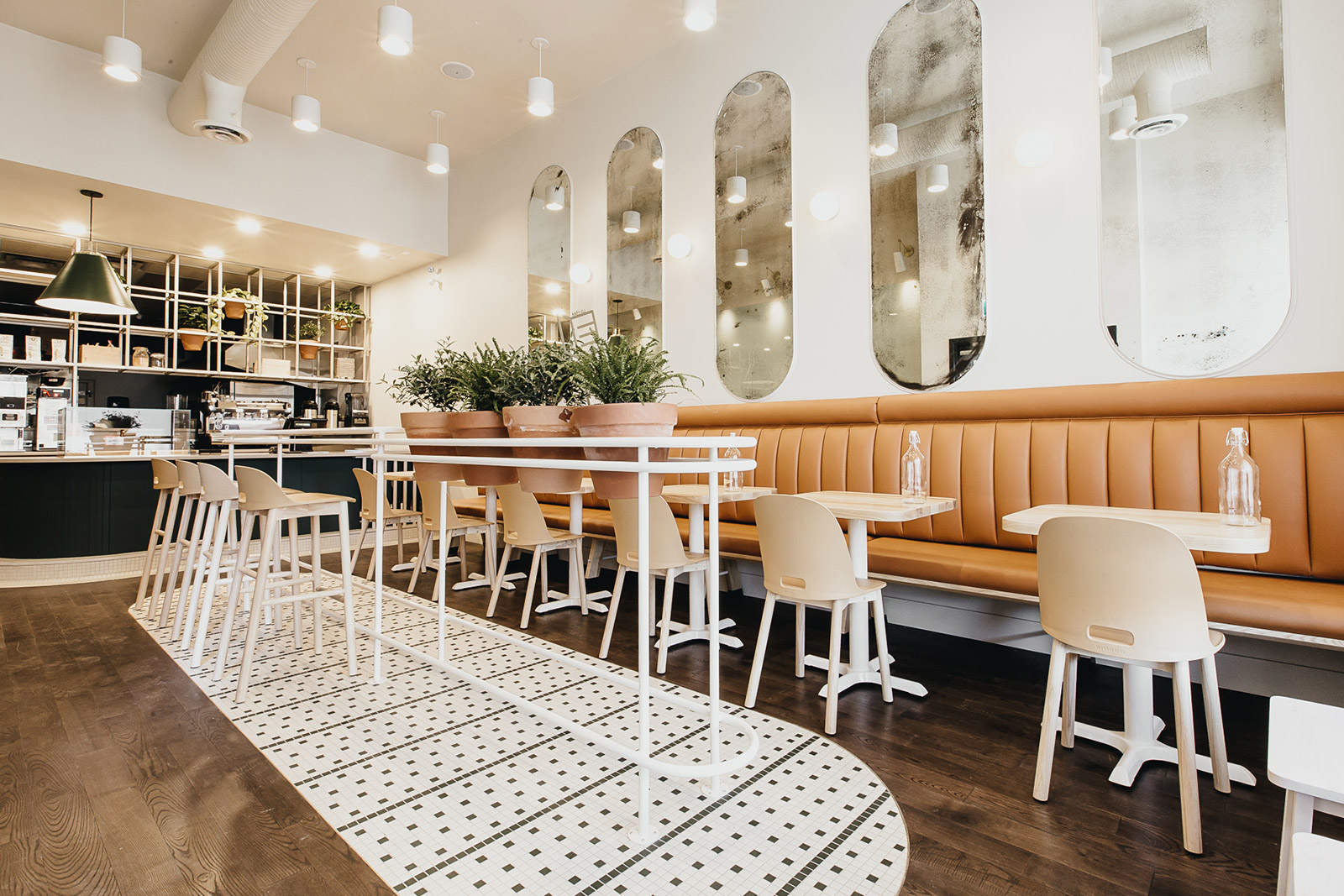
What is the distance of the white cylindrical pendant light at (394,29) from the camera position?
3.79 m

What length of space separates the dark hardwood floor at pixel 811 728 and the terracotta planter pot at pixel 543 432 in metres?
1.04

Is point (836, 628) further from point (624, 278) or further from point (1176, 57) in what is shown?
point (624, 278)

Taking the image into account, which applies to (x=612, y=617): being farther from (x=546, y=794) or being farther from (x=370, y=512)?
(x=370, y=512)

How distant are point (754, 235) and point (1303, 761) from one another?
4136 mm

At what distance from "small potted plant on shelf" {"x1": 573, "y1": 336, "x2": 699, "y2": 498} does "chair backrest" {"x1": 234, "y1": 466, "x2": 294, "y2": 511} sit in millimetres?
1728

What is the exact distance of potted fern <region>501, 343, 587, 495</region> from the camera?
1.90 metres

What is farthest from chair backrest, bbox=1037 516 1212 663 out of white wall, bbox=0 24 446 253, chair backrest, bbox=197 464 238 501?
white wall, bbox=0 24 446 253

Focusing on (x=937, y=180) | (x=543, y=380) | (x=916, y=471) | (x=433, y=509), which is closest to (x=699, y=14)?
(x=937, y=180)

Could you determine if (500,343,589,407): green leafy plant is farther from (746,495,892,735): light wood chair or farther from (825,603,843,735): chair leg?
(825,603,843,735): chair leg

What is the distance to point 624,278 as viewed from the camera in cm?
544

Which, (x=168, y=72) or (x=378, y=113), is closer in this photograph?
(x=168, y=72)

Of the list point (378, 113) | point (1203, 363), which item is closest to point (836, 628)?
point (1203, 363)

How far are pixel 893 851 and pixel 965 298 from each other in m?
2.83

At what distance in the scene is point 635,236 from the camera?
210 inches
